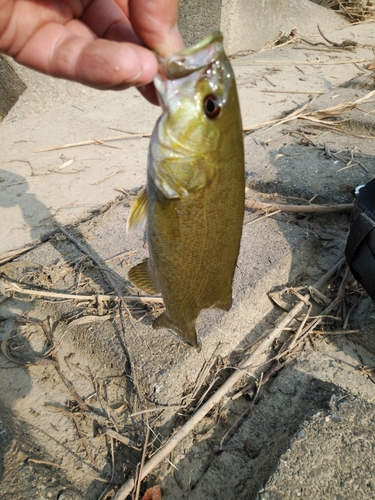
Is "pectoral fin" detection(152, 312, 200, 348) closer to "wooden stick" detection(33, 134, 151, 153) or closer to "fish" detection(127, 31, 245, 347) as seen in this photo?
"fish" detection(127, 31, 245, 347)

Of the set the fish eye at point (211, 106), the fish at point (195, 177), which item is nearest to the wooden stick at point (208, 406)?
the fish at point (195, 177)

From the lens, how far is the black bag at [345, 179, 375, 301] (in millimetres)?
2525

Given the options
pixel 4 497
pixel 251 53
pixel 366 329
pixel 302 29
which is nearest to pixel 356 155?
pixel 366 329

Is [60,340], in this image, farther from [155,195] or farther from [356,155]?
[356,155]

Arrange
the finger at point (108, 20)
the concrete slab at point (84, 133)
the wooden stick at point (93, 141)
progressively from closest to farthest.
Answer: the finger at point (108, 20) → the concrete slab at point (84, 133) → the wooden stick at point (93, 141)

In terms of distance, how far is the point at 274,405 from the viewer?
2.23m

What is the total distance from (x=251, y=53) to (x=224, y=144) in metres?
7.81

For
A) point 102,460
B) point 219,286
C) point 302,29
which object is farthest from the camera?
point 302,29

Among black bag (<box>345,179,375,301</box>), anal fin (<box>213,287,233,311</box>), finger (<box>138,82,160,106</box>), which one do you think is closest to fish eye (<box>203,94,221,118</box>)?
finger (<box>138,82,160,106</box>)

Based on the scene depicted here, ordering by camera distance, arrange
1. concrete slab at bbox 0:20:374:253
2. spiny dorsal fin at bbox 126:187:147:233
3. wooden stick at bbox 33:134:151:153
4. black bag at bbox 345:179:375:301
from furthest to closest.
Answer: wooden stick at bbox 33:134:151:153 → concrete slab at bbox 0:20:374:253 → black bag at bbox 345:179:375:301 → spiny dorsal fin at bbox 126:187:147:233

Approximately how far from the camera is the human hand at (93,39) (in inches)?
55.9

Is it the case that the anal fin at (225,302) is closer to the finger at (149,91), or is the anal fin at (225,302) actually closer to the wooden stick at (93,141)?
the finger at (149,91)

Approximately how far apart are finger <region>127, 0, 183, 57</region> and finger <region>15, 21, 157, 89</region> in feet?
0.31

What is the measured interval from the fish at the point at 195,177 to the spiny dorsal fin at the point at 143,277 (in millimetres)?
158
